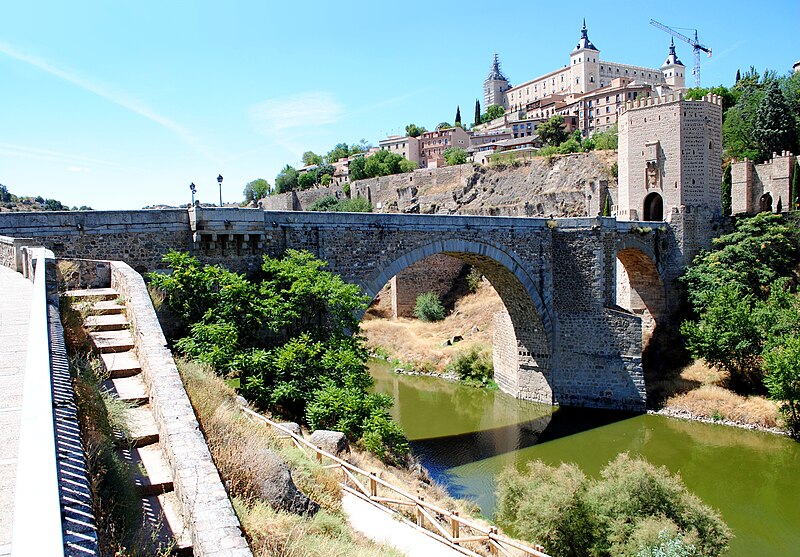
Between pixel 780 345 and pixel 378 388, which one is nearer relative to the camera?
pixel 780 345

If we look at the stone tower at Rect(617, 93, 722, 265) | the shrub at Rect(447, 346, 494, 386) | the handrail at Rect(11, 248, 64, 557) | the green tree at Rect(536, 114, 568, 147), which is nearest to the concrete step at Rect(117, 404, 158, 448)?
the handrail at Rect(11, 248, 64, 557)

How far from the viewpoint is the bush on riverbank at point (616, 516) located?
9.78 meters

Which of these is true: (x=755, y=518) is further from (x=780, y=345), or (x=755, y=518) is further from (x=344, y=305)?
(x=344, y=305)

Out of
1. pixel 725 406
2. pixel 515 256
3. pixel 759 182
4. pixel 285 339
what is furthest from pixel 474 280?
pixel 285 339

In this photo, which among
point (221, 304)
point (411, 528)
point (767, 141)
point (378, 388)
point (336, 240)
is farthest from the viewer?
point (767, 141)

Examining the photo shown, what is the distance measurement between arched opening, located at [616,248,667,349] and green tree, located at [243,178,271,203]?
7231 centimetres

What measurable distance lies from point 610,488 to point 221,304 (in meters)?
7.95

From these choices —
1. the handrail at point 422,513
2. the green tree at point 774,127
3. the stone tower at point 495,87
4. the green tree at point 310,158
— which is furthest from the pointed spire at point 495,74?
the handrail at point 422,513

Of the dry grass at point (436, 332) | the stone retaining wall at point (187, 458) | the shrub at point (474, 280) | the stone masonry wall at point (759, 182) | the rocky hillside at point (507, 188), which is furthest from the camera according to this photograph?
the rocky hillside at point (507, 188)

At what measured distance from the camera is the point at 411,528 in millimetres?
7637

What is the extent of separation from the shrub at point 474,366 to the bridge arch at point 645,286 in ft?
19.1

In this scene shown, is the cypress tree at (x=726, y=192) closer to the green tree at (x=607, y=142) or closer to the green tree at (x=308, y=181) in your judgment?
the green tree at (x=607, y=142)

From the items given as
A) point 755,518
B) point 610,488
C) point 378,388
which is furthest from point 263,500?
point 378,388

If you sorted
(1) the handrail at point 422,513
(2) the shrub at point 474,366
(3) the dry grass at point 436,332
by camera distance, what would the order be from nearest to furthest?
(1) the handrail at point 422,513 < (2) the shrub at point 474,366 < (3) the dry grass at point 436,332
